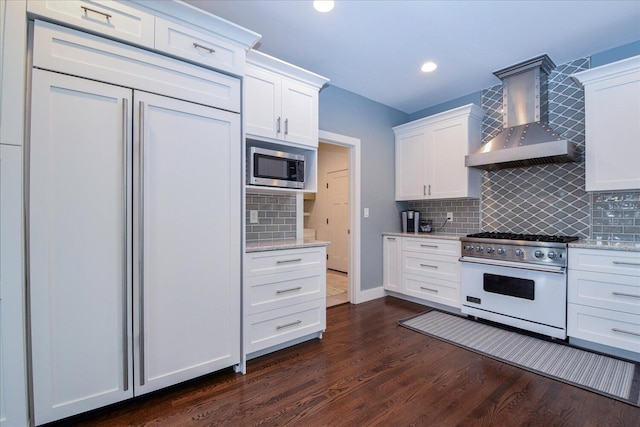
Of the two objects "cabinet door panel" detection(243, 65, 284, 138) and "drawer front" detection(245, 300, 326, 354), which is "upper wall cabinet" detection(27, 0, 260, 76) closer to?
"cabinet door panel" detection(243, 65, 284, 138)

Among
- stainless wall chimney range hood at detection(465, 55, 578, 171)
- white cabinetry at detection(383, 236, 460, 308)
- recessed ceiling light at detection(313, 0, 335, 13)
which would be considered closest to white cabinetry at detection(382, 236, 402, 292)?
white cabinetry at detection(383, 236, 460, 308)

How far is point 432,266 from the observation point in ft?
11.5

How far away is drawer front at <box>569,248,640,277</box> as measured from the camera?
2230mm

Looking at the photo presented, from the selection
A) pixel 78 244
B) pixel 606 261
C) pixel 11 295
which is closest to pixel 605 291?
pixel 606 261

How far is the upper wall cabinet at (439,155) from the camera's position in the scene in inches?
138

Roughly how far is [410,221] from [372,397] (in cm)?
275

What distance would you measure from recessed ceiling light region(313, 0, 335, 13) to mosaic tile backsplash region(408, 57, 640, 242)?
2.48 metres

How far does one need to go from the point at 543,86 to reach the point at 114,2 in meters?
3.82

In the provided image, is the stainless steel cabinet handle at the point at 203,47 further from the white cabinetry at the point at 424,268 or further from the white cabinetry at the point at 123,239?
the white cabinetry at the point at 424,268

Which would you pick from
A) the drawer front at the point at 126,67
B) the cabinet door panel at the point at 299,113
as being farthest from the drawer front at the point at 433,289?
the drawer front at the point at 126,67

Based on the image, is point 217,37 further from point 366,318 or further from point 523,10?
point 366,318

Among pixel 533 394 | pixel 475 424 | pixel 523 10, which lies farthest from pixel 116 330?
pixel 523 10

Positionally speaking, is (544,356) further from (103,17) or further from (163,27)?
(103,17)

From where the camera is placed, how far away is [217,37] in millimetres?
1950
